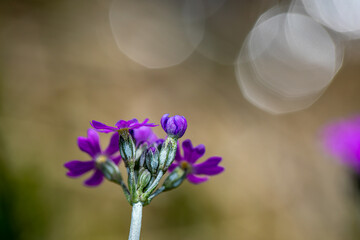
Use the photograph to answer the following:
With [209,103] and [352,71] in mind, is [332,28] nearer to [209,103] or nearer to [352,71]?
[352,71]

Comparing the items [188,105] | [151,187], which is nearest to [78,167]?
[151,187]

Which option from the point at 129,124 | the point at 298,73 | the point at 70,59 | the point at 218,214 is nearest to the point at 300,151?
the point at 218,214

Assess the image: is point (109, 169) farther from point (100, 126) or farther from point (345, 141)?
point (345, 141)

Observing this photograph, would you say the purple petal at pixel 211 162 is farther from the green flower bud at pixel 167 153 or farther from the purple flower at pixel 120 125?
the purple flower at pixel 120 125

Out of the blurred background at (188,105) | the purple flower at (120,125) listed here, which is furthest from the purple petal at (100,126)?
the blurred background at (188,105)

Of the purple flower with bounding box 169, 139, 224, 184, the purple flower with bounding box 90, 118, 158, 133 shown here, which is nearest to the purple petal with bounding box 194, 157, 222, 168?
the purple flower with bounding box 169, 139, 224, 184

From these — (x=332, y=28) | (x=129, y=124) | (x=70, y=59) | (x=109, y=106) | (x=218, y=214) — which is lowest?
(x=129, y=124)
